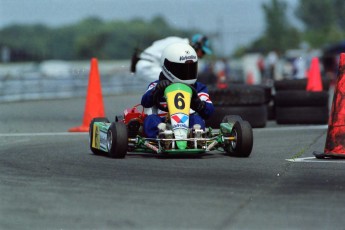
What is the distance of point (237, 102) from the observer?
14.9 m

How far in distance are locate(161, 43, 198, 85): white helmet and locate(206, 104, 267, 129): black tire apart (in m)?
4.02

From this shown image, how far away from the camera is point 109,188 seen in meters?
7.63

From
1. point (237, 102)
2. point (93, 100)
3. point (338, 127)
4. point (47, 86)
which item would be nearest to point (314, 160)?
point (338, 127)

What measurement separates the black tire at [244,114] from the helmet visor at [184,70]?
4.03 metres

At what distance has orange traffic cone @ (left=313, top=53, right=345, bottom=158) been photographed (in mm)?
10141

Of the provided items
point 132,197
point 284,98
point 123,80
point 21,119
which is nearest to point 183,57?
point 132,197

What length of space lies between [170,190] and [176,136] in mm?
2491

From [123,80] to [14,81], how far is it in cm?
895

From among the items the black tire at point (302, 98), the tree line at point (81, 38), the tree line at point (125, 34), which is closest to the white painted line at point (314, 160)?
the black tire at point (302, 98)

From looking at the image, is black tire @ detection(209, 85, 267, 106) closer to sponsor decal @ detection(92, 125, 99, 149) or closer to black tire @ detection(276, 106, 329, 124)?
black tire @ detection(276, 106, 329, 124)

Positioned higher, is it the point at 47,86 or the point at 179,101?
the point at 179,101

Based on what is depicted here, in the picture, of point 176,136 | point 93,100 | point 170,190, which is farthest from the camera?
point 93,100

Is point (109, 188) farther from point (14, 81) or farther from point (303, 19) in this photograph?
point (303, 19)

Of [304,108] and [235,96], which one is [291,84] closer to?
[304,108]
